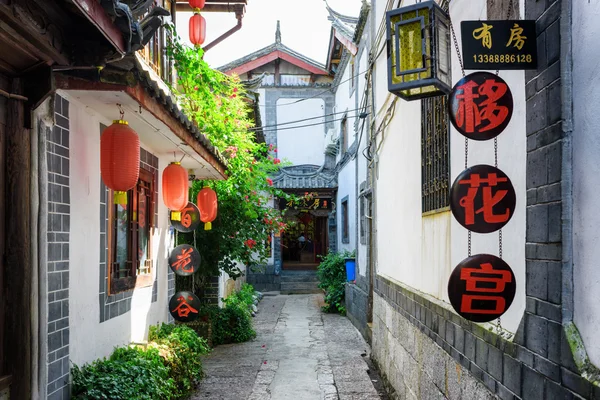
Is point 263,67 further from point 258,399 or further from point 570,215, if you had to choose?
point 570,215

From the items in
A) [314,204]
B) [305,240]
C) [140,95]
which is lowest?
[305,240]

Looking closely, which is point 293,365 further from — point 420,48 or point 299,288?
point 299,288

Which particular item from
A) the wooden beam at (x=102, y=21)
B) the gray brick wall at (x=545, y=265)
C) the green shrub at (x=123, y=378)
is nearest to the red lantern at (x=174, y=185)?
the green shrub at (x=123, y=378)

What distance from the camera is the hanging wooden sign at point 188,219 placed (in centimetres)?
1021

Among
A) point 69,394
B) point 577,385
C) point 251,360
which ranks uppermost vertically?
point 577,385

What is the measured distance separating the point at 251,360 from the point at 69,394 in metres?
5.69

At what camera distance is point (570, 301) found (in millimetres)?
2941

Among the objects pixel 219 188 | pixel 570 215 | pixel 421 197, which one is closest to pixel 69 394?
pixel 421 197

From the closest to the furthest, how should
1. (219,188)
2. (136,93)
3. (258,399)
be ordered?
(136,93), (258,399), (219,188)

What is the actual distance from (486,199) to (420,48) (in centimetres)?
127

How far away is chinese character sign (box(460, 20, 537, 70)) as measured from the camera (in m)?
3.32

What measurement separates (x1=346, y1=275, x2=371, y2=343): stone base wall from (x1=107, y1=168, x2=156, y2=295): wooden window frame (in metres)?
5.65

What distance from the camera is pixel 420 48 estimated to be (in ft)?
13.7

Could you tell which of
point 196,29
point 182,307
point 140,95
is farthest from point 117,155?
point 196,29
